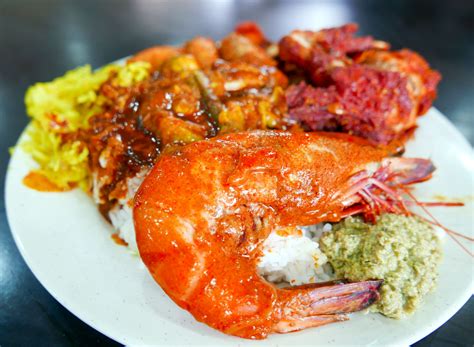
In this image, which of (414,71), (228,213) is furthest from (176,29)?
(228,213)

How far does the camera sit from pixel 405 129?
12.5 feet

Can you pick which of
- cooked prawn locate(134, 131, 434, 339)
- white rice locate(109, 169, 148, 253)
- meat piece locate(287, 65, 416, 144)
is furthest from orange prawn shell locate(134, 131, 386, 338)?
meat piece locate(287, 65, 416, 144)

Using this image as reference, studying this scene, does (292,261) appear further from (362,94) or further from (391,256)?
(362,94)

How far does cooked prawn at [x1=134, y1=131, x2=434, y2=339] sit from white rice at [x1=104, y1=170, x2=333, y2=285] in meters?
0.28

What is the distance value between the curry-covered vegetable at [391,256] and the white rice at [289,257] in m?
0.11

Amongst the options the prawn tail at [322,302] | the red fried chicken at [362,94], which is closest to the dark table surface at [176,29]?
the red fried chicken at [362,94]

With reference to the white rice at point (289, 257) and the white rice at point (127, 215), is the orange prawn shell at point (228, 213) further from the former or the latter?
the white rice at point (127, 215)

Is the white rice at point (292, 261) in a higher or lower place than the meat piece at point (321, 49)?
lower

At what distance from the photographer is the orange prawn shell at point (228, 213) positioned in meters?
2.42

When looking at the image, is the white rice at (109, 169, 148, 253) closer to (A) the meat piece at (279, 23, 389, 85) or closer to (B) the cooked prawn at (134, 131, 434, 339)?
(B) the cooked prawn at (134, 131, 434, 339)

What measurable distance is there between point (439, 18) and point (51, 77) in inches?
225

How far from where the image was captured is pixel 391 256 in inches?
106

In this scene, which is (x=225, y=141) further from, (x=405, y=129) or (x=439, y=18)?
(x=439, y=18)

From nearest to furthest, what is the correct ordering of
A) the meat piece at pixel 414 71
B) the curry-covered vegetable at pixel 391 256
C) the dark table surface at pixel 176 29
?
1. the curry-covered vegetable at pixel 391 256
2. the meat piece at pixel 414 71
3. the dark table surface at pixel 176 29
